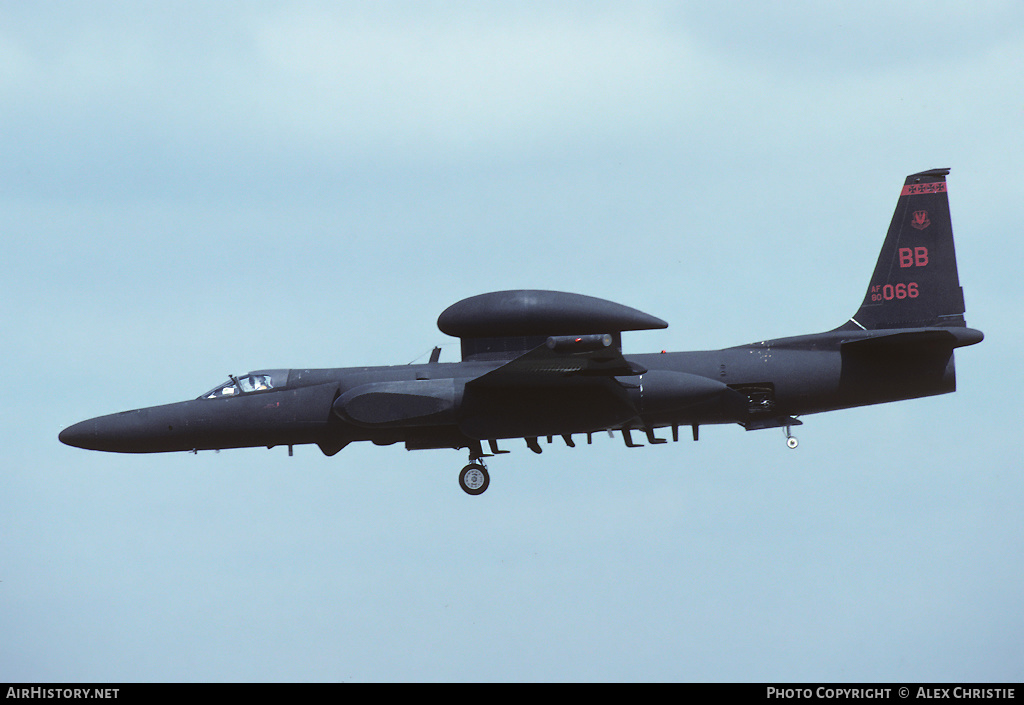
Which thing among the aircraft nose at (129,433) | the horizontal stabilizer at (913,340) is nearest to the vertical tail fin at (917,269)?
the horizontal stabilizer at (913,340)

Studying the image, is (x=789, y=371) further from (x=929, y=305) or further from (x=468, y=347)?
(x=468, y=347)

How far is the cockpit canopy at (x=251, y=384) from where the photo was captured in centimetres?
3247

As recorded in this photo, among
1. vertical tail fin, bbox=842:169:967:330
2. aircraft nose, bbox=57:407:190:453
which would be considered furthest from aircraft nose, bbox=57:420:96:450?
vertical tail fin, bbox=842:169:967:330

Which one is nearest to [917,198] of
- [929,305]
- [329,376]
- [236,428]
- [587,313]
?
[929,305]

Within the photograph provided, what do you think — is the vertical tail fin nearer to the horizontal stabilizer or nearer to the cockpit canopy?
the horizontal stabilizer

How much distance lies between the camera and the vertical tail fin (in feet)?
107

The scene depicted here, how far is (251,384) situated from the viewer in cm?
3253

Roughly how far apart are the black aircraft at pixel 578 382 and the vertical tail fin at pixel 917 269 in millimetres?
24

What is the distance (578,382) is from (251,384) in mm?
7903

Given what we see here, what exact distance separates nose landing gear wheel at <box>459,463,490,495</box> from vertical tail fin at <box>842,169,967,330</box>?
9512 mm

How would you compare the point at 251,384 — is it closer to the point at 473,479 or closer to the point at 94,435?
the point at 94,435

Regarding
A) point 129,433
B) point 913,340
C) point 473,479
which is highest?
point 913,340

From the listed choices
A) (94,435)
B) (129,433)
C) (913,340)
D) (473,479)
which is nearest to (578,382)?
(473,479)
